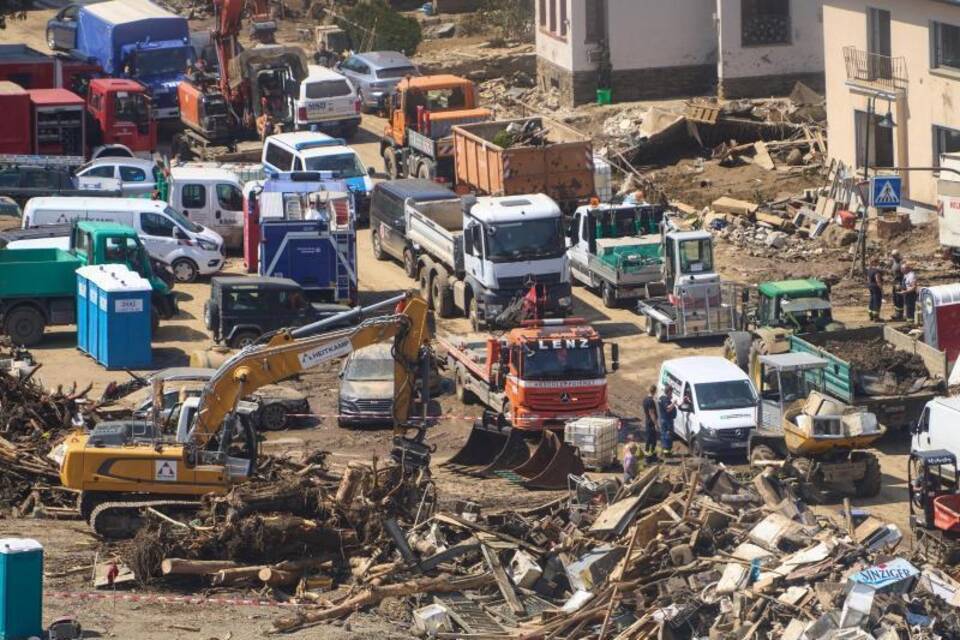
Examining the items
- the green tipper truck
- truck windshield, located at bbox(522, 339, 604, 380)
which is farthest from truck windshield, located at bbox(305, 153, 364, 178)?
truck windshield, located at bbox(522, 339, 604, 380)

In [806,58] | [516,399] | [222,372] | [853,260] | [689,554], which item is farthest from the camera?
[806,58]

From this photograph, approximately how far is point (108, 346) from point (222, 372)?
33.8 feet

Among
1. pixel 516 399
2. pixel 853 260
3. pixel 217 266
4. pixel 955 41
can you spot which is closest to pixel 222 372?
pixel 516 399

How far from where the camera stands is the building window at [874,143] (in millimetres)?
47375

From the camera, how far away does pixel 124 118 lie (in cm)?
5288

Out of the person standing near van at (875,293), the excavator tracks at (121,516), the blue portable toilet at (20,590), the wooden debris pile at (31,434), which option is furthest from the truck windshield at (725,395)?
the blue portable toilet at (20,590)

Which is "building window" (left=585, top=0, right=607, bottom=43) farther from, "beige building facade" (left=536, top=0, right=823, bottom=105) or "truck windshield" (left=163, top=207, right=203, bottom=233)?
"truck windshield" (left=163, top=207, right=203, bottom=233)

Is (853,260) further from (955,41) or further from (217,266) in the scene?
(217,266)

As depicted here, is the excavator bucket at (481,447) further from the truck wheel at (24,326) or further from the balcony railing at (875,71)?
the balcony railing at (875,71)

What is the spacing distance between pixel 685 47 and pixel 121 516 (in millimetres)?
33726

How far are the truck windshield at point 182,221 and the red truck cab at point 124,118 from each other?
30.6 feet

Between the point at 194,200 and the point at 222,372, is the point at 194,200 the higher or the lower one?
the higher one

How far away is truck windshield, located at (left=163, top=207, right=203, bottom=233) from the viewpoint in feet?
143

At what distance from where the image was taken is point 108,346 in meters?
38.1
